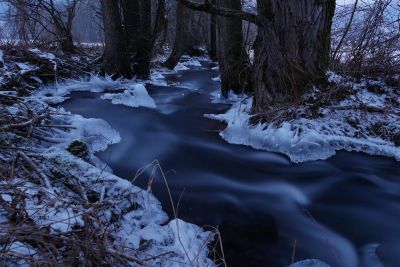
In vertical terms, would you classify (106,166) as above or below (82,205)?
below

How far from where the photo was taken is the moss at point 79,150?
3422mm

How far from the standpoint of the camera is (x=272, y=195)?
10.9ft

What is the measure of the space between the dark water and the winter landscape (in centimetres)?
1

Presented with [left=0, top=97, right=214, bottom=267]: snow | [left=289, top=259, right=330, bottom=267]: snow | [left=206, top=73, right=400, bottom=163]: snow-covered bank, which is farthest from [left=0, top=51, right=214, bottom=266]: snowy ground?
[left=206, top=73, right=400, bottom=163]: snow-covered bank

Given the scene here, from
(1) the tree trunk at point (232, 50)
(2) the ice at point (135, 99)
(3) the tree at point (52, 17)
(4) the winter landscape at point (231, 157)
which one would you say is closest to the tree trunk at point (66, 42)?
(3) the tree at point (52, 17)

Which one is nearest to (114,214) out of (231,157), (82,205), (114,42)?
(82,205)

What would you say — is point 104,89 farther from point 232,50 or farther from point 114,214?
point 114,214

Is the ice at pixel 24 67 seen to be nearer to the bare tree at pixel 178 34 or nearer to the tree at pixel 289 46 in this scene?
the tree at pixel 289 46

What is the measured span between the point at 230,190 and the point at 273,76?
67.2 inches

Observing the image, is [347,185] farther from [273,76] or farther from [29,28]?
[29,28]

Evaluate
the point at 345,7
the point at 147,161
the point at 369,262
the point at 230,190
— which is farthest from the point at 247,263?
the point at 345,7

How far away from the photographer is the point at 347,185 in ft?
11.4

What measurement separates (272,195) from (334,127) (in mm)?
1274

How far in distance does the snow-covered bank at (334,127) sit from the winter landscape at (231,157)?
0.01m
